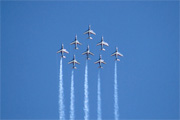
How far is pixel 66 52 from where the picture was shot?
7131 cm

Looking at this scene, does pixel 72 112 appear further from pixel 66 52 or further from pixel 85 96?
pixel 66 52

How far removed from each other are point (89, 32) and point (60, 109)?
12.0 meters

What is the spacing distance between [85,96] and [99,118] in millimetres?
4427

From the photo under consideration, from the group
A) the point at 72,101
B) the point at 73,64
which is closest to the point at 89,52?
the point at 73,64

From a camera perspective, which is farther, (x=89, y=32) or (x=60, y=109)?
(x=89, y=32)

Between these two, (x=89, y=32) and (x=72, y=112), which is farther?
(x=89, y=32)

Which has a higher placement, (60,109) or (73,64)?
(73,64)

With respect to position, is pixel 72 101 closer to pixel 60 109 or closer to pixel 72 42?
pixel 60 109

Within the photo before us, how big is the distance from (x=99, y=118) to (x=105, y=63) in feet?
26.8

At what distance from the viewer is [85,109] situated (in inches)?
2643

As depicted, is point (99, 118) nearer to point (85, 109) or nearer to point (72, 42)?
point (85, 109)

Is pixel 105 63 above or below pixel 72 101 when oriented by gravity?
above

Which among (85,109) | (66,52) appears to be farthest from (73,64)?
(85,109)

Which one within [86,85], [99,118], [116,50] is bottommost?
[99,118]
